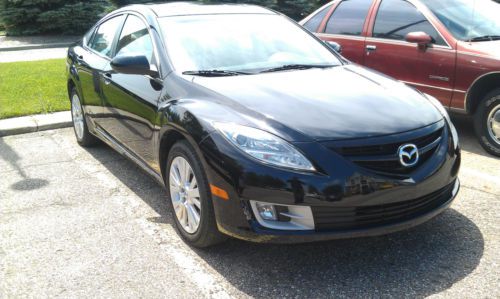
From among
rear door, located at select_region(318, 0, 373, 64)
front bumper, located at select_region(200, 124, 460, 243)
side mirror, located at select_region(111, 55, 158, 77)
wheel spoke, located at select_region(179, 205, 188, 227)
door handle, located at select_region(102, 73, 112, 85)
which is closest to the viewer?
front bumper, located at select_region(200, 124, 460, 243)

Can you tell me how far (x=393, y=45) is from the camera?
6.23 m

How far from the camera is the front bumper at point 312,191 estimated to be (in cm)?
290

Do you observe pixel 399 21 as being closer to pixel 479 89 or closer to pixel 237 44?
pixel 479 89

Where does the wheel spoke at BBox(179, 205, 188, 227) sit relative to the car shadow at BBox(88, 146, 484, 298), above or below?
above

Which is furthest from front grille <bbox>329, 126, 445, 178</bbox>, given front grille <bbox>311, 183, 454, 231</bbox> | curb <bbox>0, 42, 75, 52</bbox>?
curb <bbox>0, 42, 75, 52</bbox>

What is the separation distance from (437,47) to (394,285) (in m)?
3.53

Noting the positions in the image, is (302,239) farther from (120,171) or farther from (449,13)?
(449,13)

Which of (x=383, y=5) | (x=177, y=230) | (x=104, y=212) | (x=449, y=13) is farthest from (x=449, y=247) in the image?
(x=383, y=5)

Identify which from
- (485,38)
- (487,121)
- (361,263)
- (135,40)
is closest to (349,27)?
(485,38)

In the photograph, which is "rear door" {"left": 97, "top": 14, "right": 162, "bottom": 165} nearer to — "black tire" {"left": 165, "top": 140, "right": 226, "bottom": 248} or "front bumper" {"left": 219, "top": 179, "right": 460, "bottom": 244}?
"black tire" {"left": 165, "top": 140, "right": 226, "bottom": 248}

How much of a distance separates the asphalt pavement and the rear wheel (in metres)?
1.33

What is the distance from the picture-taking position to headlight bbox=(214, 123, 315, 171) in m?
A: 2.94

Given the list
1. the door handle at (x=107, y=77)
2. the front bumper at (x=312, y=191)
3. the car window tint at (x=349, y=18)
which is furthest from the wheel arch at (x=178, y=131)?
the car window tint at (x=349, y=18)

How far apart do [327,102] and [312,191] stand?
731 mm
